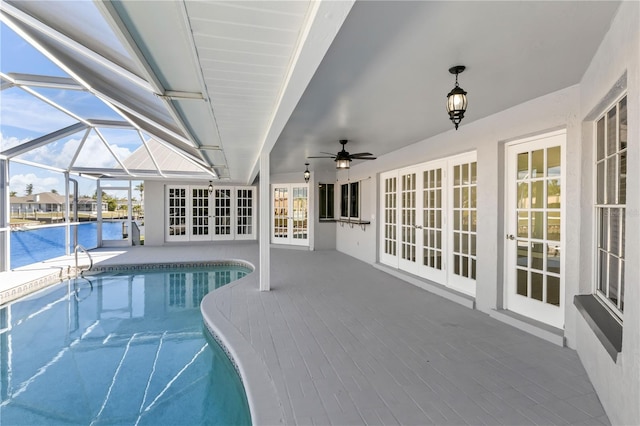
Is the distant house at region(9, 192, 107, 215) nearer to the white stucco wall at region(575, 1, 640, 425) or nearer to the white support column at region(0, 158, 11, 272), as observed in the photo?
the white support column at region(0, 158, 11, 272)

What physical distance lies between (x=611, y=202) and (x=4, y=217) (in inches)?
395

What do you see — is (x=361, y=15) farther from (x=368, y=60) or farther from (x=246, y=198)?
(x=246, y=198)

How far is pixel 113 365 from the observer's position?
3.41 meters

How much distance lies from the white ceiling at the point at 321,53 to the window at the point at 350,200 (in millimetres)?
4220

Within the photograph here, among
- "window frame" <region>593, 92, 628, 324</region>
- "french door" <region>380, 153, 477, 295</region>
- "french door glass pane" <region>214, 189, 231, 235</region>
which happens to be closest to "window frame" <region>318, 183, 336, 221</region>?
"french door" <region>380, 153, 477, 295</region>

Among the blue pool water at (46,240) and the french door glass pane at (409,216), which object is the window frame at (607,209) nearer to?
the french door glass pane at (409,216)

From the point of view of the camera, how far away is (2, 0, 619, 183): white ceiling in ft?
5.91

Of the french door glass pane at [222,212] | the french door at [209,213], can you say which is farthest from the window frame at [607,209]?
the french door glass pane at [222,212]

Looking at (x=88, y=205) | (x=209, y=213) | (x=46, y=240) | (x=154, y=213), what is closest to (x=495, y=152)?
(x=209, y=213)

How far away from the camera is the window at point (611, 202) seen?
222 centimetres

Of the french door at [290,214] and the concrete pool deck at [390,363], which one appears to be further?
the french door at [290,214]

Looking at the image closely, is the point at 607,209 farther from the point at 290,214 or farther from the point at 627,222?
the point at 290,214

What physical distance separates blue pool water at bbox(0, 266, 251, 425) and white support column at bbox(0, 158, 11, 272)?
178 centimetres

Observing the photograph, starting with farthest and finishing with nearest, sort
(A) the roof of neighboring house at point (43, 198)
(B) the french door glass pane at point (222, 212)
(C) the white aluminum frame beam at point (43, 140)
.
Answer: (A) the roof of neighboring house at point (43, 198)
(B) the french door glass pane at point (222, 212)
(C) the white aluminum frame beam at point (43, 140)
